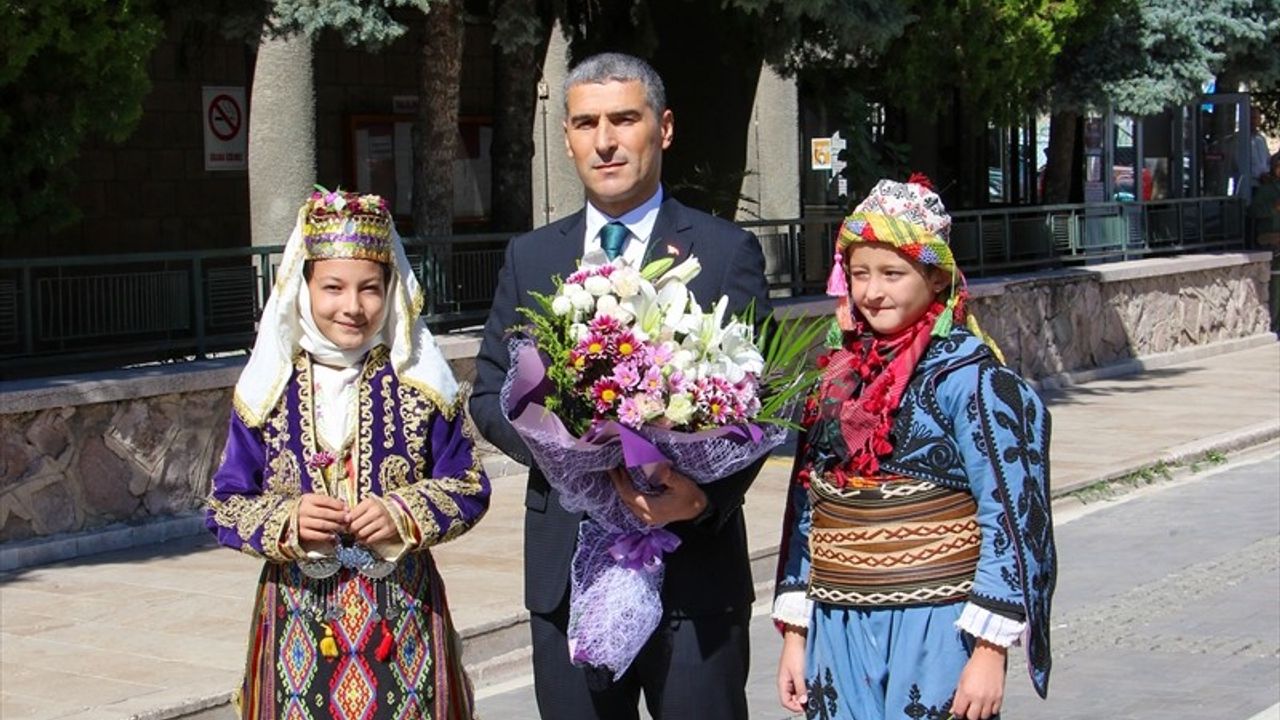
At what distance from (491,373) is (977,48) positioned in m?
14.6

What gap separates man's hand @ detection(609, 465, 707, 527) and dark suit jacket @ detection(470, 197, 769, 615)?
0.42ft

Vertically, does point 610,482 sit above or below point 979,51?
below

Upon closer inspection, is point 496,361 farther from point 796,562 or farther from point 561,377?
point 796,562

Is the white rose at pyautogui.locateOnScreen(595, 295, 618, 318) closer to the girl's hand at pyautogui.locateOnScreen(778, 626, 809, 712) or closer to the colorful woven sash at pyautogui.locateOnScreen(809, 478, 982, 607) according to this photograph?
the colorful woven sash at pyautogui.locateOnScreen(809, 478, 982, 607)

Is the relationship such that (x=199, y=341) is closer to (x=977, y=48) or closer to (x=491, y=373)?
(x=491, y=373)

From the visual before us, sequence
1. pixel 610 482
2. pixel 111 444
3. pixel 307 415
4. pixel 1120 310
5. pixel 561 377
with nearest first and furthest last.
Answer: pixel 561 377 < pixel 610 482 < pixel 307 415 < pixel 111 444 < pixel 1120 310

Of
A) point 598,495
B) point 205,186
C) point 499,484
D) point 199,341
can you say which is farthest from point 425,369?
point 205,186

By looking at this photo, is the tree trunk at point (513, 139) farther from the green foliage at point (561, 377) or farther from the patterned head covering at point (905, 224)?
the green foliage at point (561, 377)

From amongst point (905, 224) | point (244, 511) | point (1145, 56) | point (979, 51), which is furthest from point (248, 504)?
point (1145, 56)

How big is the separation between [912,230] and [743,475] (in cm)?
68

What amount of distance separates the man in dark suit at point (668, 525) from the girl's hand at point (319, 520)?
43 centimetres

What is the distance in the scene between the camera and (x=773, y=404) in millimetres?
4051

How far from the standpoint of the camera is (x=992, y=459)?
4.22m

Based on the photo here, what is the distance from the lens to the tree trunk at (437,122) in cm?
1386
